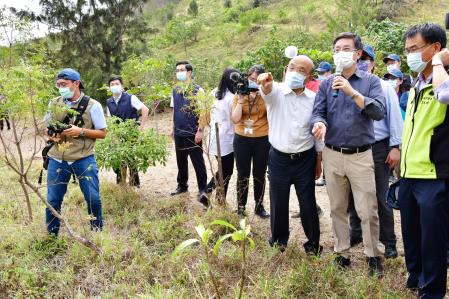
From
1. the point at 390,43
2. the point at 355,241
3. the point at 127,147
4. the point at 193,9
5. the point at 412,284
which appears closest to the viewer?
the point at 412,284

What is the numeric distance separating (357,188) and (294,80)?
909 millimetres

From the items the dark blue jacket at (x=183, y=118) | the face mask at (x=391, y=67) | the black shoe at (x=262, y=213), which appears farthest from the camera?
the face mask at (x=391, y=67)

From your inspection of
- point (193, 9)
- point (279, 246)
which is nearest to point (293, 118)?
point (279, 246)

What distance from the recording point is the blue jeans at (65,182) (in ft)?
11.6

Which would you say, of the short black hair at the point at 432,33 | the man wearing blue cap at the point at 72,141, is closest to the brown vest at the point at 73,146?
the man wearing blue cap at the point at 72,141

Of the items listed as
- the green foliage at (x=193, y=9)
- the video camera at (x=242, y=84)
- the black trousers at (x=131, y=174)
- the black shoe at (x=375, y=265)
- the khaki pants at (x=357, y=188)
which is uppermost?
the green foliage at (x=193, y=9)

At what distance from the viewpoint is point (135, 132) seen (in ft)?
15.8

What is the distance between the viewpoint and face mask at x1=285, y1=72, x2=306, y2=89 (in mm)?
3059

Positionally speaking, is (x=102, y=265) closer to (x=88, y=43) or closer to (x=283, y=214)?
(x=283, y=214)

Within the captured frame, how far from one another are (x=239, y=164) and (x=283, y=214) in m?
0.89

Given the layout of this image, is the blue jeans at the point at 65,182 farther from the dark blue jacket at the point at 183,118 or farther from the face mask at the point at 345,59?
the face mask at the point at 345,59

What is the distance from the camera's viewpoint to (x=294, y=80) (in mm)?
3074

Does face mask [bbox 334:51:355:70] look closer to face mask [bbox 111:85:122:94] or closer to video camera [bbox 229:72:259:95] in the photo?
video camera [bbox 229:72:259:95]

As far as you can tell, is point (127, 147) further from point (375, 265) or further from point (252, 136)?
point (375, 265)
